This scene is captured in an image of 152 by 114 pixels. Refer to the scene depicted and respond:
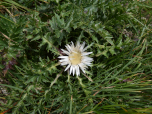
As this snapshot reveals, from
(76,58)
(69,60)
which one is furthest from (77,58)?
(69,60)

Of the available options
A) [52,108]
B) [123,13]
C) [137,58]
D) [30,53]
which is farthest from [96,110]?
[123,13]

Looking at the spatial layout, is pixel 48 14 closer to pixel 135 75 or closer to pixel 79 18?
pixel 79 18

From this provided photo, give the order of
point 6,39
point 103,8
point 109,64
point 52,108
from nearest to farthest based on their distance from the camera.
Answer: point 6,39 → point 103,8 → point 52,108 → point 109,64

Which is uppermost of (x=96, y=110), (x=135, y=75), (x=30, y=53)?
(x=30, y=53)

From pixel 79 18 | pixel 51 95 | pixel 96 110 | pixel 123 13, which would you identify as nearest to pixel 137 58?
pixel 123 13

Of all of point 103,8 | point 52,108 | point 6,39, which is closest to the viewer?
point 6,39

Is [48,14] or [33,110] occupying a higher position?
[48,14]

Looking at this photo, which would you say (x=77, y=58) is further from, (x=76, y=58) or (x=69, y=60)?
(x=69, y=60)

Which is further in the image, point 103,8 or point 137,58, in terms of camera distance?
point 137,58
